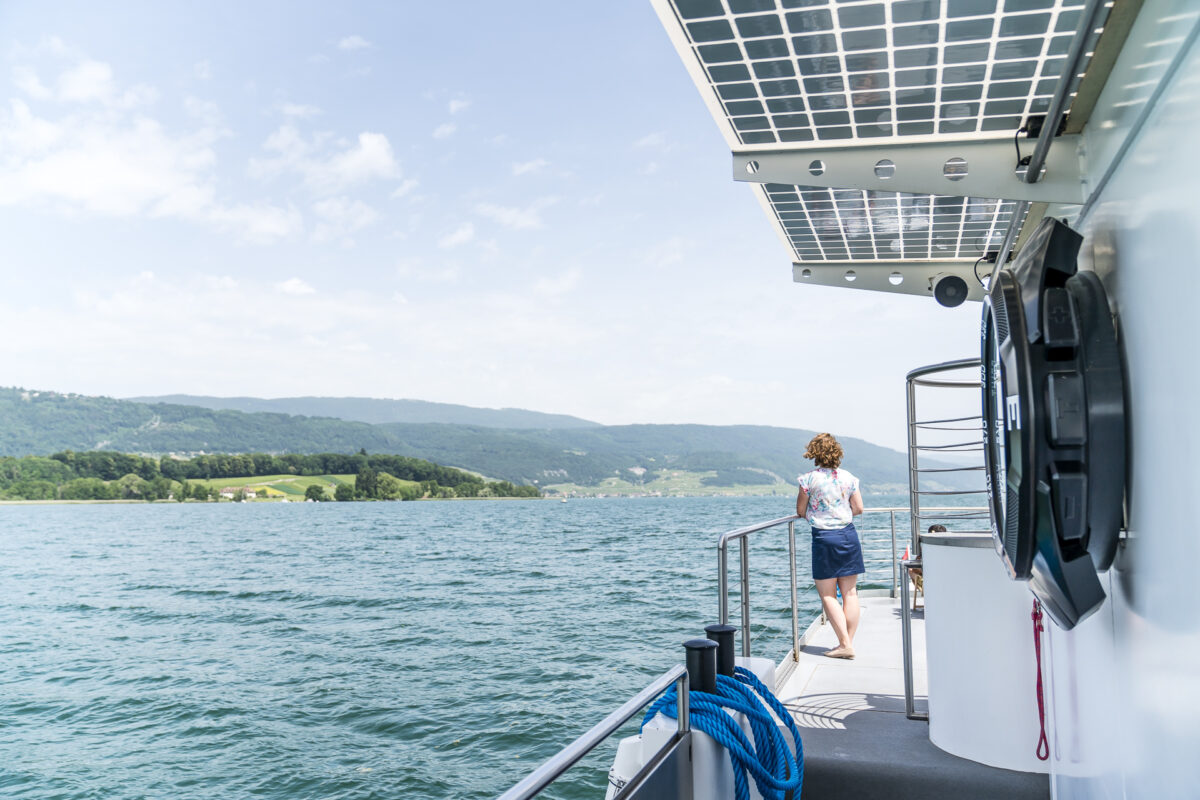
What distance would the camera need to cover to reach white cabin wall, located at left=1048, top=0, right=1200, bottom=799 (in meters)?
1.18

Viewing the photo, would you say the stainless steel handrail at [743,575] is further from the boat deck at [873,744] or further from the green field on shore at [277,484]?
the green field on shore at [277,484]

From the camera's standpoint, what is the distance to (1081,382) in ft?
4.85

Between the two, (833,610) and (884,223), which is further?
(833,610)

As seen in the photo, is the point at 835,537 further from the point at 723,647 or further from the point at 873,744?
the point at 723,647

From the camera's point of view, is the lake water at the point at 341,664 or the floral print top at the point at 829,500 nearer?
the floral print top at the point at 829,500

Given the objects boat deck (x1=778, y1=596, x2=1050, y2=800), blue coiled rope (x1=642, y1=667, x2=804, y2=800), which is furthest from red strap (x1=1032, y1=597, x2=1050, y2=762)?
blue coiled rope (x1=642, y1=667, x2=804, y2=800)

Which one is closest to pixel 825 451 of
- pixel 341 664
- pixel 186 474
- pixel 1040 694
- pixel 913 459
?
pixel 913 459

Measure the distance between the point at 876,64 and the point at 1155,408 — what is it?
5.63 feet

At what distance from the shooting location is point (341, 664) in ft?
53.6

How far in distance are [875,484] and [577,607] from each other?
500ft

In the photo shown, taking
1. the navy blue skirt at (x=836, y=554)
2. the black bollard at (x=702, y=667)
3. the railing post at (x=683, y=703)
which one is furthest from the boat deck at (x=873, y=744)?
the railing post at (x=683, y=703)

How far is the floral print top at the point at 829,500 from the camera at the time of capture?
5121 millimetres

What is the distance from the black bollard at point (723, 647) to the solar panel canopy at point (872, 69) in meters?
1.76

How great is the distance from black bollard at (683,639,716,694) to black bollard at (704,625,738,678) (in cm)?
11
